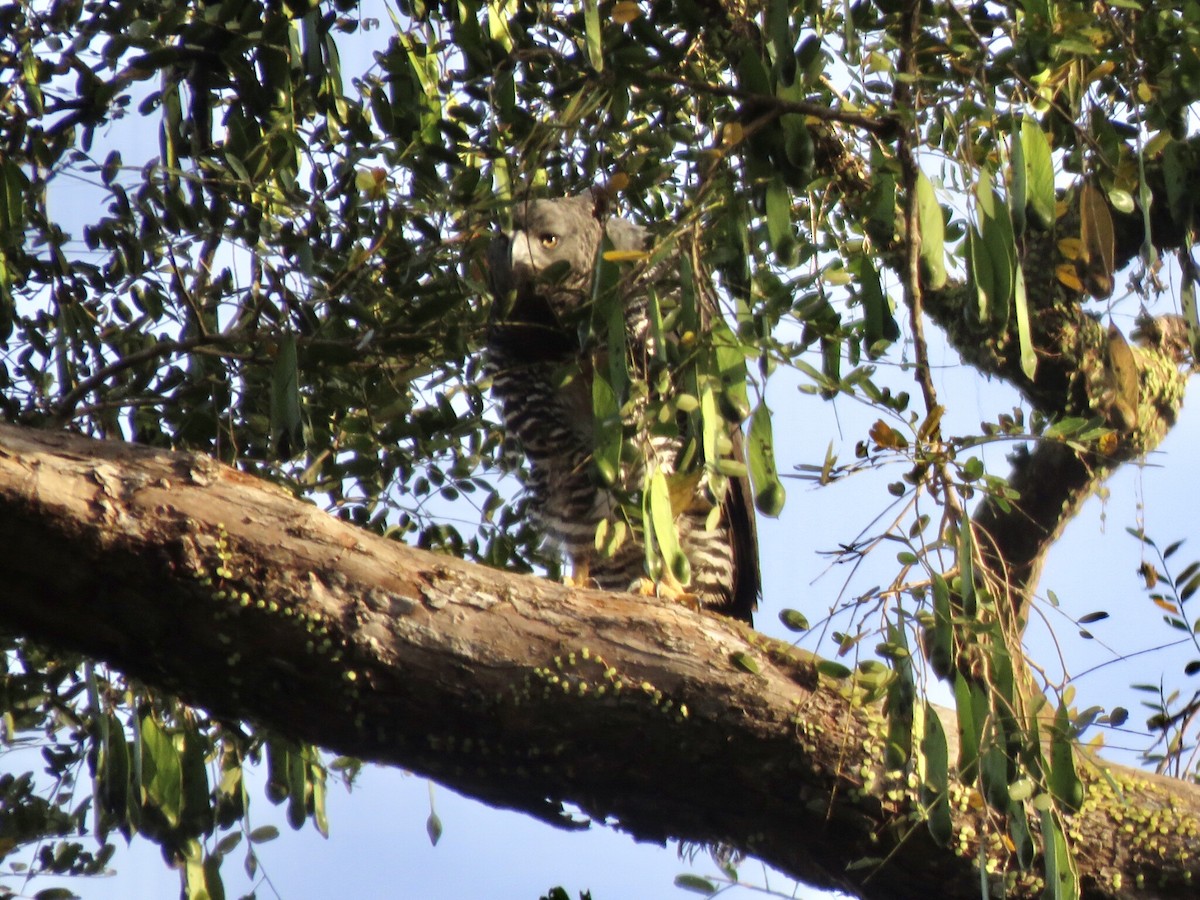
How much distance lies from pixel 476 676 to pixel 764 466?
0.65 meters

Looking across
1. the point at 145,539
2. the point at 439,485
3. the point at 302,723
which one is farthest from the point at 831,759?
the point at 439,485

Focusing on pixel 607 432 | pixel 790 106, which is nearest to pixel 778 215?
pixel 790 106

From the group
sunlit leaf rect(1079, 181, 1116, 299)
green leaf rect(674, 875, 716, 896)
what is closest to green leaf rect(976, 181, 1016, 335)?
sunlit leaf rect(1079, 181, 1116, 299)

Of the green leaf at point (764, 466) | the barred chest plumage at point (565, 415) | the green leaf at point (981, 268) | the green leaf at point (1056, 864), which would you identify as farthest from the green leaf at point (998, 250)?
the barred chest plumage at point (565, 415)

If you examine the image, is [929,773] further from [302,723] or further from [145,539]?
[145,539]

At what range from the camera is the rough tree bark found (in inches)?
83.3

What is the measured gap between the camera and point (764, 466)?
1.96m

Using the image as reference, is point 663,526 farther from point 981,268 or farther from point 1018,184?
point 1018,184

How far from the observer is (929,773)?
1790mm

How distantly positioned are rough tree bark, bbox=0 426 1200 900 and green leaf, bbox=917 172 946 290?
81 cm

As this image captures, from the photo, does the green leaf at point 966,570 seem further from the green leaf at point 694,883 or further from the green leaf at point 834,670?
the green leaf at point 694,883

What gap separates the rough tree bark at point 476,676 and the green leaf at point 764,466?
1.39 feet

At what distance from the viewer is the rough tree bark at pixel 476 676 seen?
212 cm

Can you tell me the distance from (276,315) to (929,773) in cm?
156
